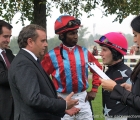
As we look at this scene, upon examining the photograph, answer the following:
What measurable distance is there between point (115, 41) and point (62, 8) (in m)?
5.63

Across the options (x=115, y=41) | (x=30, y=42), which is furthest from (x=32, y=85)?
(x=115, y=41)

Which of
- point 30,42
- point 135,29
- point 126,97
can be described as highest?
point 135,29

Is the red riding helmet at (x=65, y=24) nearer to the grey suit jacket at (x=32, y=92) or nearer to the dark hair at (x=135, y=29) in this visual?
the grey suit jacket at (x=32, y=92)

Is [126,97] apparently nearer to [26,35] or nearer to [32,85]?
[32,85]

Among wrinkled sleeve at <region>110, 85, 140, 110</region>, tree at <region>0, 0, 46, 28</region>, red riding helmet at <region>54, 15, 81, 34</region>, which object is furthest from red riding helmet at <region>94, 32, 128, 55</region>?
tree at <region>0, 0, 46, 28</region>

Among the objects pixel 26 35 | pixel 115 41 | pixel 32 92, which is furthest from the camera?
pixel 115 41

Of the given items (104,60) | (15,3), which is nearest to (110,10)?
(15,3)

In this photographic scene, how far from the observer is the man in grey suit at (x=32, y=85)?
275 cm

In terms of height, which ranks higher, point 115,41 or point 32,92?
point 115,41

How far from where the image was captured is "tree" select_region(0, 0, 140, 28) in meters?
8.00

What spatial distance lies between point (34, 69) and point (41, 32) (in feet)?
1.54

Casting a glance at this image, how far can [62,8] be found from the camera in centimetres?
900

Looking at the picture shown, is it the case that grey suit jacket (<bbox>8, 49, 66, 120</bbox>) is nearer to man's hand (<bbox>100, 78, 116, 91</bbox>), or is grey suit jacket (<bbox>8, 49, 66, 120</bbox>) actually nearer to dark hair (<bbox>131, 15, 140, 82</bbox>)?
man's hand (<bbox>100, 78, 116, 91</bbox>)

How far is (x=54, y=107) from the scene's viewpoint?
9.29 feet
